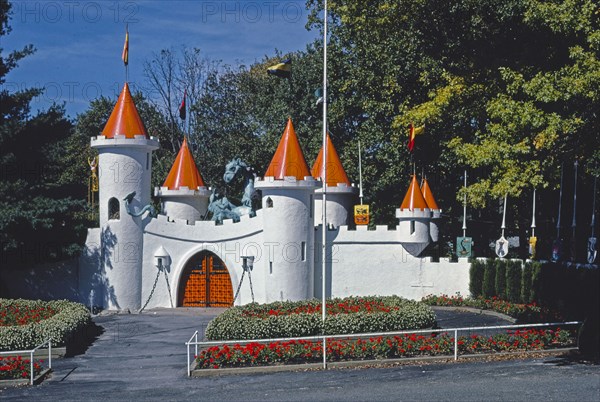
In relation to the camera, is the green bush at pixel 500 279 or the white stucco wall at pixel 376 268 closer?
the green bush at pixel 500 279

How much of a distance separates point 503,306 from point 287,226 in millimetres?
8110

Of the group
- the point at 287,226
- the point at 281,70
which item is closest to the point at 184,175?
the point at 287,226

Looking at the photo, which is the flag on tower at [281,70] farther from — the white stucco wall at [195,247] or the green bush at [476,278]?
the green bush at [476,278]

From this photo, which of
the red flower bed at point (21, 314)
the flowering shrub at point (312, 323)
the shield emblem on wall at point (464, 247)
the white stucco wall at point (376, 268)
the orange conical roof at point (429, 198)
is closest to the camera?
the flowering shrub at point (312, 323)

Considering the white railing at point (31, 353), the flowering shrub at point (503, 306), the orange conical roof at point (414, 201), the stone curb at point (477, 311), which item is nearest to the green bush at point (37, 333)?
the white railing at point (31, 353)

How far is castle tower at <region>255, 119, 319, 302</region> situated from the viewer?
29891 mm

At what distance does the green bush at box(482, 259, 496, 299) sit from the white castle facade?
1.52m

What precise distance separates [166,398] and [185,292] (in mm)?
16851

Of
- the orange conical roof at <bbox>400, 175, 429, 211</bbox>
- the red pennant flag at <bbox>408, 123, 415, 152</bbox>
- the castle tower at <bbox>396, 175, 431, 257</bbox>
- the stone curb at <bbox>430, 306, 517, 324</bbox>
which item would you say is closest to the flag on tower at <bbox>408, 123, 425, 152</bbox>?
the red pennant flag at <bbox>408, 123, 415, 152</bbox>

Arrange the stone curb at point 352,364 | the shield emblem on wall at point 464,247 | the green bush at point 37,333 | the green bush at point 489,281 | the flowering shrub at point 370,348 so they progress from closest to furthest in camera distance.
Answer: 1. the stone curb at point 352,364
2. the flowering shrub at point 370,348
3. the green bush at point 37,333
4. the green bush at point 489,281
5. the shield emblem on wall at point 464,247

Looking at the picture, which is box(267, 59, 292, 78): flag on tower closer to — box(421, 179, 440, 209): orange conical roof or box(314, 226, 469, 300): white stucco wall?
box(314, 226, 469, 300): white stucco wall

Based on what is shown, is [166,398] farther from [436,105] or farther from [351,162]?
[351,162]

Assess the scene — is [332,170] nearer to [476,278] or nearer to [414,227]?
[414,227]

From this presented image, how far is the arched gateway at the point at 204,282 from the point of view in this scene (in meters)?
31.5
